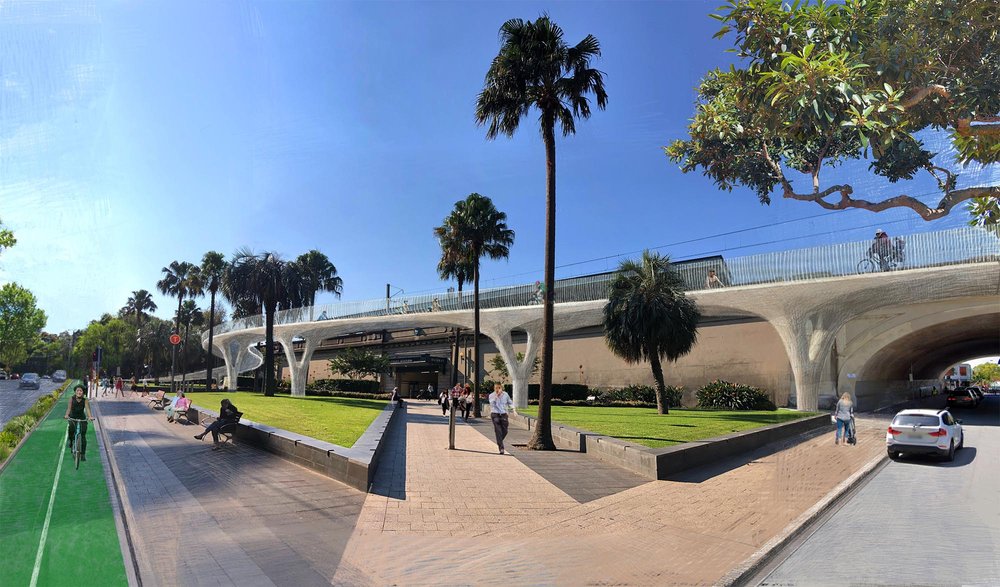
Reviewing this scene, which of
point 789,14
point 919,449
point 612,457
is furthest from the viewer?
point 919,449

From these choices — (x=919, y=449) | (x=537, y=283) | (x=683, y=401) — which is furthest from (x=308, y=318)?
(x=919, y=449)

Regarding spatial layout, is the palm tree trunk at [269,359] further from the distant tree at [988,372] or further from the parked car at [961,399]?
the distant tree at [988,372]

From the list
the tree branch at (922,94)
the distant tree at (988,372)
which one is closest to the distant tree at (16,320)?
the tree branch at (922,94)

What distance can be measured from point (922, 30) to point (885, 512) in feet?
21.1

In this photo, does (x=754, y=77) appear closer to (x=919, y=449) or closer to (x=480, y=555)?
(x=480, y=555)

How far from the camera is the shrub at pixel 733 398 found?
90.2ft

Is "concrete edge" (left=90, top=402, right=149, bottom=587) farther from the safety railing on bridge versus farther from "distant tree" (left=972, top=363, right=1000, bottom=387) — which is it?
"distant tree" (left=972, top=363, right=1000, bottom=387)

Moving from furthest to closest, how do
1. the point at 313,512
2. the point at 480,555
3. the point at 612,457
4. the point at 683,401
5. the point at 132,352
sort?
1. the point at 132,352
2. the point at 683,401
3. the point at 612,457
4. the point at 313,512
5. the point at 480,555

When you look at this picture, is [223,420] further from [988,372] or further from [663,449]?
[988,372]

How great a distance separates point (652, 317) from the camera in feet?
78.7

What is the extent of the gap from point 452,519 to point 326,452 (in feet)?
11.2

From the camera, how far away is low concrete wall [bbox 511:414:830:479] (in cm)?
1033

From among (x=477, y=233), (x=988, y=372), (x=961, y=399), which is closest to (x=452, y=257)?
(x=477, y=233)

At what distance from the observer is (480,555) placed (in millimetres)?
5699
